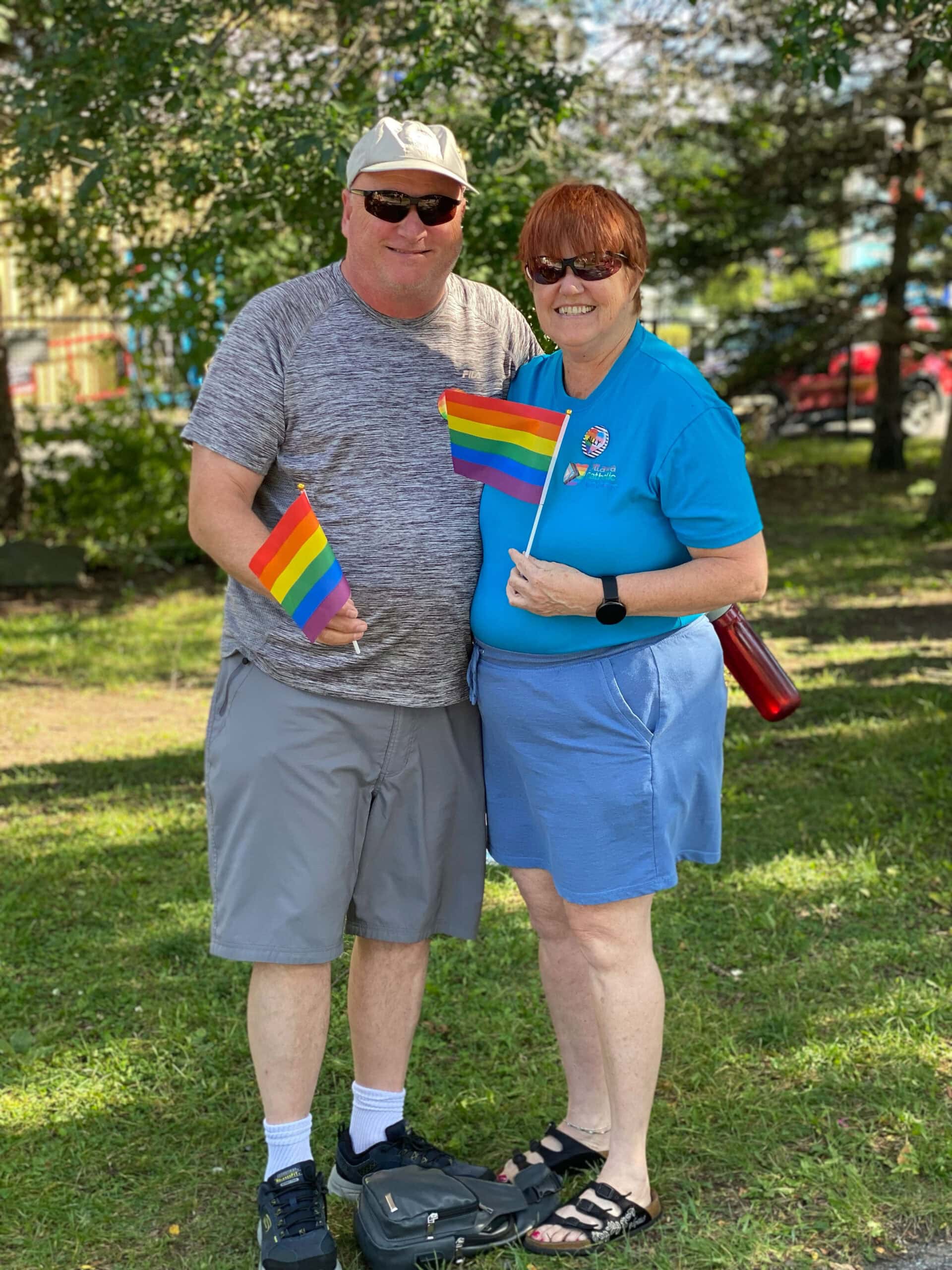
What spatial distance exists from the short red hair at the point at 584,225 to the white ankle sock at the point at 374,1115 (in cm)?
182

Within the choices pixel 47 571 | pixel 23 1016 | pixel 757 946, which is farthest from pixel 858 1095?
pixel 47 571

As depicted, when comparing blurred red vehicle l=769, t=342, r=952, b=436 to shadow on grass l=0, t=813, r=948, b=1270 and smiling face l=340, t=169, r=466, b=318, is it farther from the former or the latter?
smiling face l=340, t=169, r=466, b=318

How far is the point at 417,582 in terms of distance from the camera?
9.22 ft

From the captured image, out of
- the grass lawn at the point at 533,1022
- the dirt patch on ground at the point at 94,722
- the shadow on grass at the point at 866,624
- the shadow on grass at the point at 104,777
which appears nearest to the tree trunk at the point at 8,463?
the dirt patch on ground at the point at 94,722

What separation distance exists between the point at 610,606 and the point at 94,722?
5.03 meters

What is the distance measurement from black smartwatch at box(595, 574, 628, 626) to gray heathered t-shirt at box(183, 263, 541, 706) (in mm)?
350

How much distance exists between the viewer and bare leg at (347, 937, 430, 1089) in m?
3.02

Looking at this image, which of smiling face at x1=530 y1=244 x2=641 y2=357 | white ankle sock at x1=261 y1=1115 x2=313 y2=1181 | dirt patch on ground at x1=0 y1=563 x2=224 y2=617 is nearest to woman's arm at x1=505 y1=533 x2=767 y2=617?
smiling face at x1=530 y1=244 x2=641 y2=357

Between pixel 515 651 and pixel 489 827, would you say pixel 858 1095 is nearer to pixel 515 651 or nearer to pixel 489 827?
pixel 489 827

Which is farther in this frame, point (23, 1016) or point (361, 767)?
point (23, 1016)

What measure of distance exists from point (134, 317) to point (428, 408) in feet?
21.4

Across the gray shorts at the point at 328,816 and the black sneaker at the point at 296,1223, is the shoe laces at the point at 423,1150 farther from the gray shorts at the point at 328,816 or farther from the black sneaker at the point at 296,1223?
the gray shorts at the point at 328,816

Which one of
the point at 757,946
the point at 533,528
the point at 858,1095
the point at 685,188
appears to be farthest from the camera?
the point at 685,188

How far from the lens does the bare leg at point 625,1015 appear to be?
283 cm
